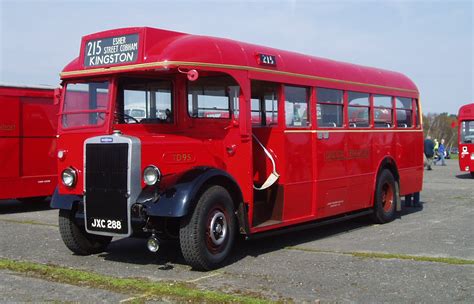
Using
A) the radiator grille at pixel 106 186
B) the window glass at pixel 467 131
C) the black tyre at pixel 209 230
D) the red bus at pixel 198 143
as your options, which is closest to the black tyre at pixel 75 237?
the red bus at pixel 198 143

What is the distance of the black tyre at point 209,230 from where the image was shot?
278 inches

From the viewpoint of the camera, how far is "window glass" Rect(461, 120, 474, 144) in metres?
23.2

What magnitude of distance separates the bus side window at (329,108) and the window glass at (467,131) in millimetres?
14917

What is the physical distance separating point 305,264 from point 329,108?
3214 mm

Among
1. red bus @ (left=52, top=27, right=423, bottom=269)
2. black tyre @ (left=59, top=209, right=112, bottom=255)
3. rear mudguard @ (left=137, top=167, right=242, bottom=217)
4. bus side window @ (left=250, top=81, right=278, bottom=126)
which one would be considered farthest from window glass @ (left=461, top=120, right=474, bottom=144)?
black tyre @ (left=59, top=209, right=112, bottom=255)

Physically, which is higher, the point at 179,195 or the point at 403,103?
the point at 403,103

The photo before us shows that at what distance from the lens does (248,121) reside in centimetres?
806

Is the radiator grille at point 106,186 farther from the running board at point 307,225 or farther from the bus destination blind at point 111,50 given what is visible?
the running board at point 307,225

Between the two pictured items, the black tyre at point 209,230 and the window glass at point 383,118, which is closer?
the black tyre at point 209,230

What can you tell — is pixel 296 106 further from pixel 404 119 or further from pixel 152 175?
pixel 404 119

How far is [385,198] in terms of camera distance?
11.7 m

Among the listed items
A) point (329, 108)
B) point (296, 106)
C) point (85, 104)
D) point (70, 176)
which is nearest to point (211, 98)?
point (296, 106)

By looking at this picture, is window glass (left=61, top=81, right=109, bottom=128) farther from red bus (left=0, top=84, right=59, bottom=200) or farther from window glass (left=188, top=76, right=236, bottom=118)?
red bus (left=0, top=84, right=59, bottom=200)

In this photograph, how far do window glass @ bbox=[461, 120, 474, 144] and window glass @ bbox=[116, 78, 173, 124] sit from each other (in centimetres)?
1801
